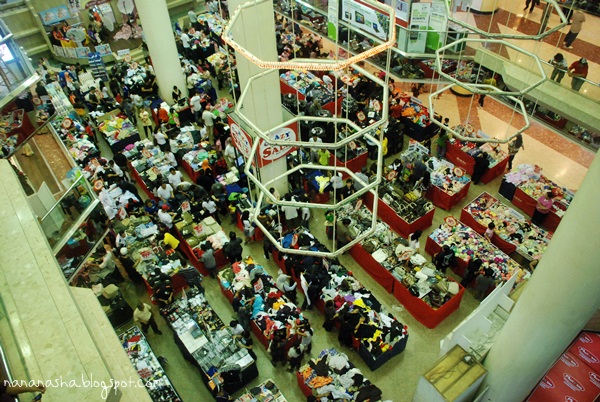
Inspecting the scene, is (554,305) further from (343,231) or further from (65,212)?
(65,212)

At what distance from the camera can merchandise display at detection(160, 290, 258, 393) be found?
998 cm

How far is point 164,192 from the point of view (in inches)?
531

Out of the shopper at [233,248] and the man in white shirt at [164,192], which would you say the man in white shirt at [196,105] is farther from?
the shopper at [233,248]

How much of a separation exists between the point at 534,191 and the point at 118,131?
12868mm

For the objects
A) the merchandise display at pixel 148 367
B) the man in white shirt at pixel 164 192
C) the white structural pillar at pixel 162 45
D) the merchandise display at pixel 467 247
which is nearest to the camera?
the merchandise display at pixel 148 367

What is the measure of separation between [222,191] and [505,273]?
25.3ft

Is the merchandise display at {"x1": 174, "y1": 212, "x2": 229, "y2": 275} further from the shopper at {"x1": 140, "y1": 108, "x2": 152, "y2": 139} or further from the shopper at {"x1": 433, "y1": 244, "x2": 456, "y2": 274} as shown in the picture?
the shopper at {"x1": 433, "y1": 244, "x2": 456, "y2": 274}

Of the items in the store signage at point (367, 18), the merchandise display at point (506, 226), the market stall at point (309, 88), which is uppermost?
the store signage at point (367, 18)

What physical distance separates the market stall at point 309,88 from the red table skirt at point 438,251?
6126 mm

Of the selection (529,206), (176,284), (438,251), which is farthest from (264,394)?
(529,206)

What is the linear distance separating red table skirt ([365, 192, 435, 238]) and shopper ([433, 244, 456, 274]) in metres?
1.19

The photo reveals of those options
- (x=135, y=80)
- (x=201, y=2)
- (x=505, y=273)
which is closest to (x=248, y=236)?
(x=505, y=273)

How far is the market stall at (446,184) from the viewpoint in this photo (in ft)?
45.0

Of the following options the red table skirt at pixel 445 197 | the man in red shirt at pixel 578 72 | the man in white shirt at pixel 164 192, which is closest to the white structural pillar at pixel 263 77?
the man in white shirt at pixel 164 192
